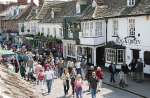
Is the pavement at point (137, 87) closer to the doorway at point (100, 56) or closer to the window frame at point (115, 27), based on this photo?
the window frame at point (115, 27)

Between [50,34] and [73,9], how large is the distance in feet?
24.7

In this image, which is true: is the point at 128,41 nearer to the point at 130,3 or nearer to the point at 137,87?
the point at 130,3

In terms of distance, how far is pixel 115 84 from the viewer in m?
30.5

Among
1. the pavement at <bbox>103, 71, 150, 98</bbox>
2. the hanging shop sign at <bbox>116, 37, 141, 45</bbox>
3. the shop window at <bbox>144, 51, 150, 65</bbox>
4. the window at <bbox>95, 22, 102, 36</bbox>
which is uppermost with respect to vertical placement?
the window at <bbox>95, 22, 102, 36</bbox>

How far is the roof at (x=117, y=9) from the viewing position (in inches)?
1358

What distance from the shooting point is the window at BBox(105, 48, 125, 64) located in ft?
122

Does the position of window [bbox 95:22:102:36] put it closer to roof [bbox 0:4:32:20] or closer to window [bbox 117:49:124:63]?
window [bbox 117:49:124:63]

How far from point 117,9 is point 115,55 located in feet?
13.6

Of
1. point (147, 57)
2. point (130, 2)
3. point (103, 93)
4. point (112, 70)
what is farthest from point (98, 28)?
point (103, 93)

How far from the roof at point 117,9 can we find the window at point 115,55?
3093mm

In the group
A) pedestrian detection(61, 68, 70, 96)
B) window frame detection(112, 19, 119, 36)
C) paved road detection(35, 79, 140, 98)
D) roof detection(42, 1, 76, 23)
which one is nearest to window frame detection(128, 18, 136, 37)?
window frame detection(112, 19, 119, 36)

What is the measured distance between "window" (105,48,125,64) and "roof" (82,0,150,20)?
10.1ft

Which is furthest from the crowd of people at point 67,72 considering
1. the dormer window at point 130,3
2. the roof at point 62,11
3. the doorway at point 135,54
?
the roof at point 62,11

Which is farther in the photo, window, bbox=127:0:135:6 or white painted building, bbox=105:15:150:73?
window, bbox=127:0:135:6
